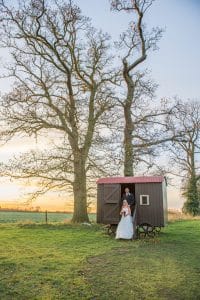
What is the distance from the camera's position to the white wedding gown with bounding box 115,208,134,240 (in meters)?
18.1

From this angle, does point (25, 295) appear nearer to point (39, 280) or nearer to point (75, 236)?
point (39, 280)

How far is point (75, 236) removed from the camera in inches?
734

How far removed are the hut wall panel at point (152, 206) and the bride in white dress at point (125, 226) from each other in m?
1.50

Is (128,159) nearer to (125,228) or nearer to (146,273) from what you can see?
(125,228)

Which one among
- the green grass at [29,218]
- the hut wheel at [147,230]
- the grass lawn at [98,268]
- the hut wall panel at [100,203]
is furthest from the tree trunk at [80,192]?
the grass lawn at [98,268]

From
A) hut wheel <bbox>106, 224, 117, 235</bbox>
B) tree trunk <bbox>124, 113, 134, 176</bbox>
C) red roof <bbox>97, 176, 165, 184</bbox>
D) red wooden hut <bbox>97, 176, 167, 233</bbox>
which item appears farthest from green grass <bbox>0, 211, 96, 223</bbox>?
red roof <bbox>97, 176, 165, 184</bbox>

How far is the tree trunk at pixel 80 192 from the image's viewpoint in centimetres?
2550

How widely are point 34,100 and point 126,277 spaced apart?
710 inches

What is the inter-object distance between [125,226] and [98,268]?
725 centimetres

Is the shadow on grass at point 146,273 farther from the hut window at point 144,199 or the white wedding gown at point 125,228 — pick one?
the hut window at point 144,199

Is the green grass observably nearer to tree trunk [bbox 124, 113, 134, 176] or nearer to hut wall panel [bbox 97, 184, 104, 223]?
tree trunk [bbox 124, 113, 134, 176]

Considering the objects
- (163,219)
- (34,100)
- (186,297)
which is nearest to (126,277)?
(186,297)

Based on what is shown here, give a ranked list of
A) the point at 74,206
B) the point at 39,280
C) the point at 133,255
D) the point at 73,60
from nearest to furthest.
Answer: the point at 39,280
the point at 133,255
the point at 74,206
the point at 73,60

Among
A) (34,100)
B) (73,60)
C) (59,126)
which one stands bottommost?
(59,126)
